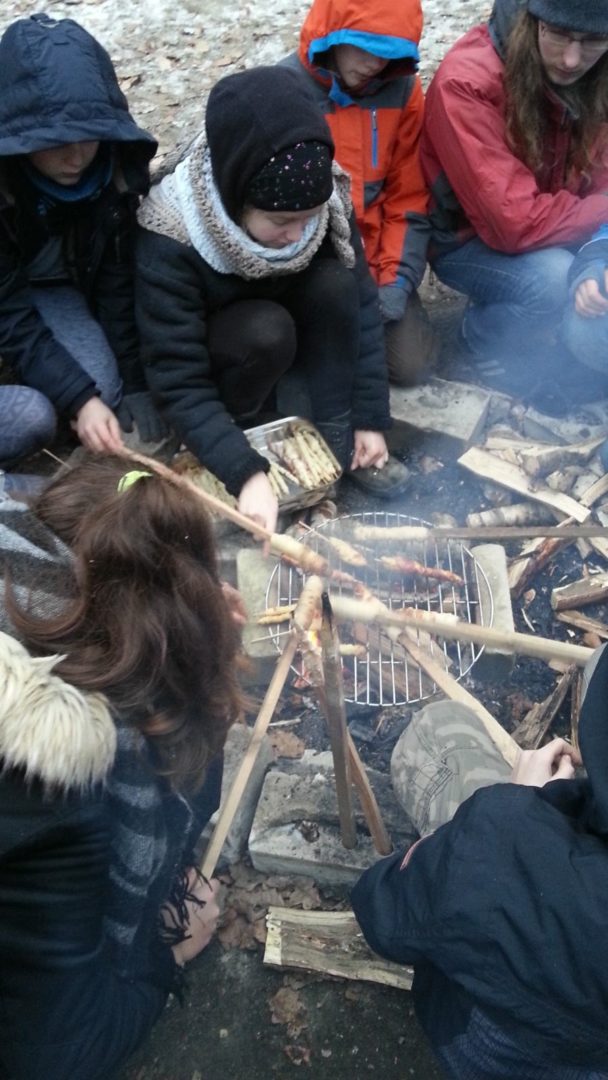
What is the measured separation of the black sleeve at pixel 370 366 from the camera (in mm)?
3270

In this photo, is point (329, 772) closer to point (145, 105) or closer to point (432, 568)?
point (432, 568)

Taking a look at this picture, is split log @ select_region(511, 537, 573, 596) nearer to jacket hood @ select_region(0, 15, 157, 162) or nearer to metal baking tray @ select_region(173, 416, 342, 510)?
metal baking tray @ select_region(173, 416, 342, 510)

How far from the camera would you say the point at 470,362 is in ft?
13.2

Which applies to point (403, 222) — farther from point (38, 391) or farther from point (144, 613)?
point (144, 613)

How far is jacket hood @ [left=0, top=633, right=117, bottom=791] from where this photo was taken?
4.12ft

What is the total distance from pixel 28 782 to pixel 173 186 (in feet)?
7.34

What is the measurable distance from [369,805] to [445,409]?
6.64 feet

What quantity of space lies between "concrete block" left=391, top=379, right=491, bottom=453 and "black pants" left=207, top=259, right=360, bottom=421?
43 cm

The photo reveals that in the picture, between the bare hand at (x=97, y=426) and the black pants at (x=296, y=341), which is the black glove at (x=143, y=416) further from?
the black pants at (x=296, y=341)

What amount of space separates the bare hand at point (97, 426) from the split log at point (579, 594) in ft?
5.95

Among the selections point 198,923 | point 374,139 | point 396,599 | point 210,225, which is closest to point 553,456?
point 396,599

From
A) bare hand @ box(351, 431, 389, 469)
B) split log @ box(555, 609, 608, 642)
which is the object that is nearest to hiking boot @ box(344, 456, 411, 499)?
bare hand @ box(351, 431, 389, 469)

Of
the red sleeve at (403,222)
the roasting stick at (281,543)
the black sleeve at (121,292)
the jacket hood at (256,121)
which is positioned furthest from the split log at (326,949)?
the red sleeve at (403,222)

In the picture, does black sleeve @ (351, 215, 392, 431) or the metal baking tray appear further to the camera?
black sleeve @ (351, 215, 392, 431)
